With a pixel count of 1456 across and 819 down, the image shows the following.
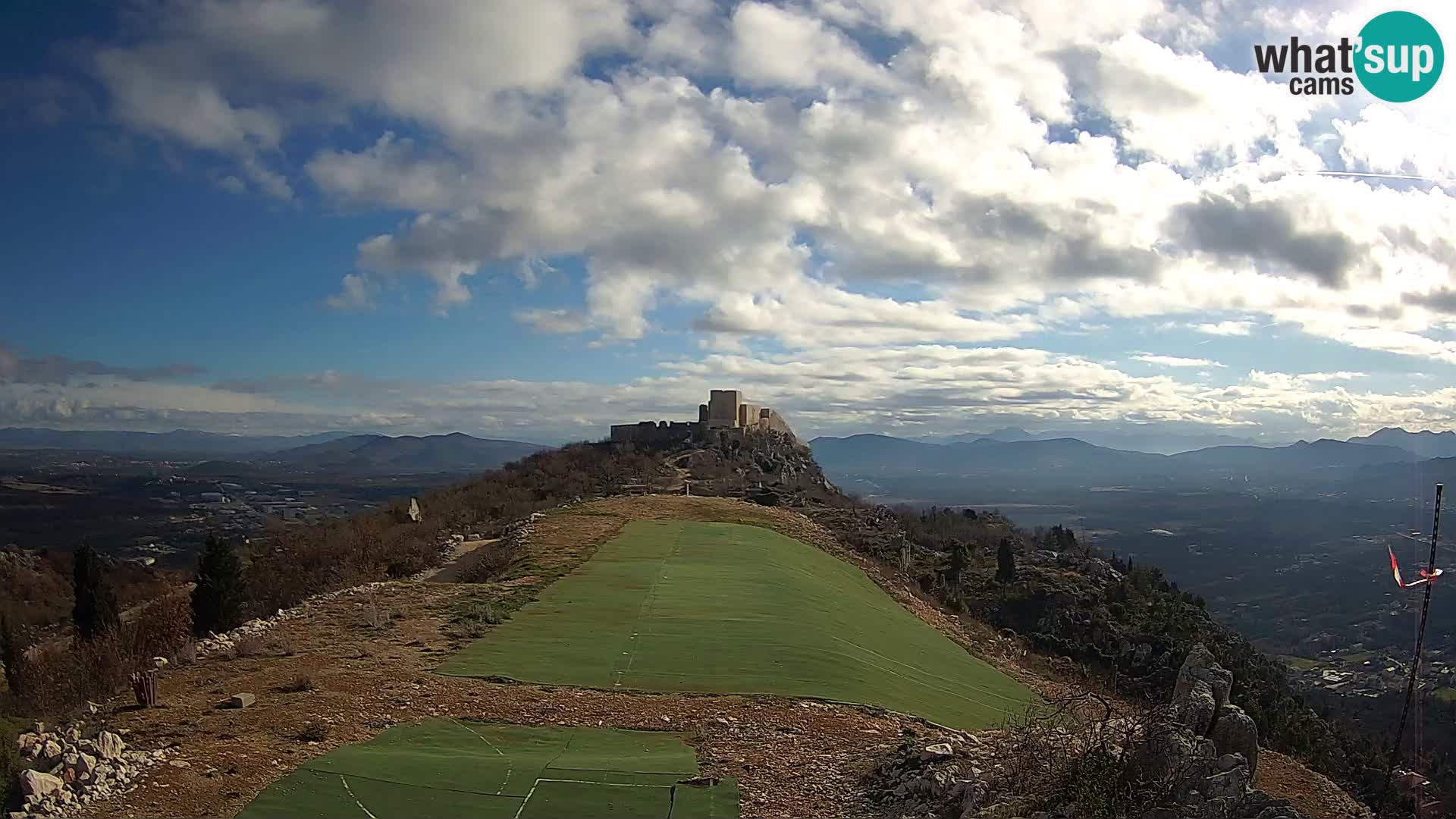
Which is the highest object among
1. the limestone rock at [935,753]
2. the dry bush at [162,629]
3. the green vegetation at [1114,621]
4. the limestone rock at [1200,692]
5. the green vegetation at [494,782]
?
the limestone rock at [1200,692]

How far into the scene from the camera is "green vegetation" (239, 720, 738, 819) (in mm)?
8125

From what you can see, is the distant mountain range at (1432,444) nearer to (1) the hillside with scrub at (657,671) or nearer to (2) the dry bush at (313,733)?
(1) the hillside with scrub at (657,671)

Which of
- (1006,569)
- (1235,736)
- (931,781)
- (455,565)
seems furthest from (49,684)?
(1006,569)

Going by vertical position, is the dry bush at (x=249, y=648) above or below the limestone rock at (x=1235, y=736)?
below

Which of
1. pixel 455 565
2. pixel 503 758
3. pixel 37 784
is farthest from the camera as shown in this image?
pixel 455 565

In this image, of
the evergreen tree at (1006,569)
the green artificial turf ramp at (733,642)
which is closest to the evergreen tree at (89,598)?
the green artificial turf ramp at (733,642)

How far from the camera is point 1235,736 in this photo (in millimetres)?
8852

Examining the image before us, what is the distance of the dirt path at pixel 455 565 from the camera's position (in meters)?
21.8

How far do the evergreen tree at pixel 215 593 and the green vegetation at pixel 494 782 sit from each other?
11740 mm

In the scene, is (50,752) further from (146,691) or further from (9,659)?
(9,659)

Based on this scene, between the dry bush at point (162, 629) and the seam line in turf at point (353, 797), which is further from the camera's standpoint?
the dry bush at point (162, 629)

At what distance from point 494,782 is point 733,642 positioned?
695 centimetres

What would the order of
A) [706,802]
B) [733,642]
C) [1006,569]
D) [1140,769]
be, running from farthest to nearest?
[1006,569] → [733,642] → [706,802] → [1140,769]

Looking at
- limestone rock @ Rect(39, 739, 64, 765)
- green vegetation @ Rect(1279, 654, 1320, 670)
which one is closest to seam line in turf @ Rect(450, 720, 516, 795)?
limestone rock @ Rect(39, 739, 64, 765)
